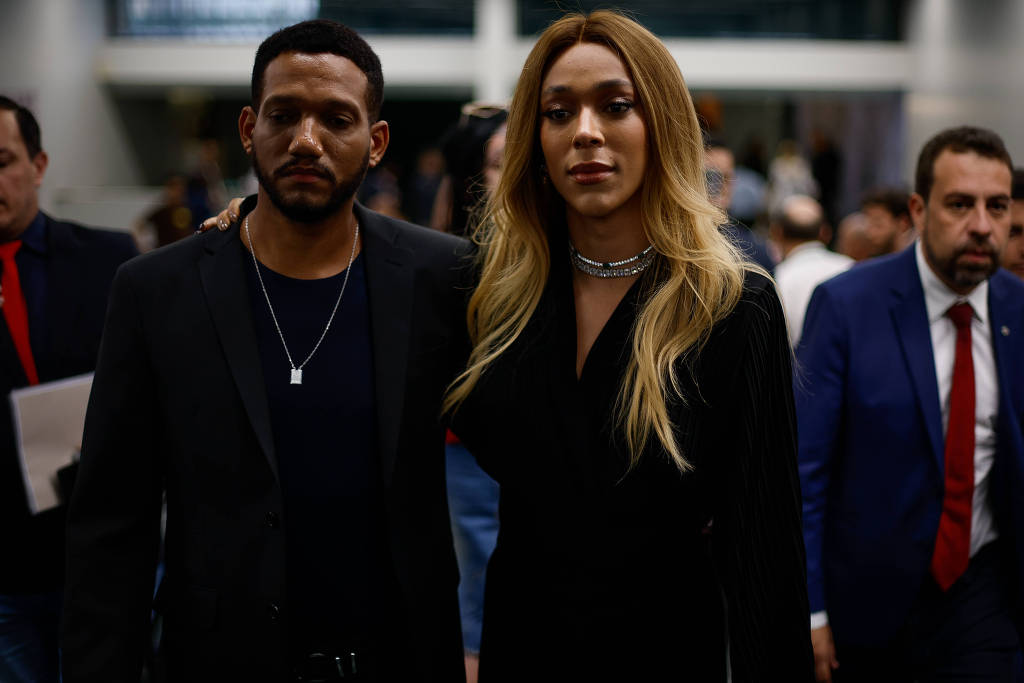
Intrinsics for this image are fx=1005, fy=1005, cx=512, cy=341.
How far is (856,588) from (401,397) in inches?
68.9

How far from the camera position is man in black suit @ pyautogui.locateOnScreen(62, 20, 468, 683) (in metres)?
2.25

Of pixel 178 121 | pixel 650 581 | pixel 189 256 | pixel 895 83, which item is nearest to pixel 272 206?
pixel 189 256

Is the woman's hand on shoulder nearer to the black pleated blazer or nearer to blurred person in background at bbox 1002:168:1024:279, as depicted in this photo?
the black pleated blazer

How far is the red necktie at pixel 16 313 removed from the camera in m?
2.98

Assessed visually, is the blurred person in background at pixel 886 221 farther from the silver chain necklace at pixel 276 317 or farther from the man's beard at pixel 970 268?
the silver chain necklace at pixel 276 317

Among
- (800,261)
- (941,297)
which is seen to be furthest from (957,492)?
(800,261)

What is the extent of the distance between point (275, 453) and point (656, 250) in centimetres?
100

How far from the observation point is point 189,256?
2391 millimetres

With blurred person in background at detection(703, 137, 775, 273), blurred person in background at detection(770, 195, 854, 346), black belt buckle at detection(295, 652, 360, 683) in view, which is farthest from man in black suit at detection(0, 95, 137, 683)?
blurred person in background at detection(770, 195, 854, 346)

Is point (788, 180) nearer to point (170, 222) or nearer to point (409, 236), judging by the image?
point (170, 222)

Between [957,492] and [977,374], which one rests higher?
[977,374]

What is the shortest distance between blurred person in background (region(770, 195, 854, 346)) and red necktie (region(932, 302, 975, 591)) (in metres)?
2.46

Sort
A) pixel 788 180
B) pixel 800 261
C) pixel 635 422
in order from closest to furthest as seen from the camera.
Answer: pixel 635 422, pixel 800 261, pixel 788 180

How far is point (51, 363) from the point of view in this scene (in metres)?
3.00
